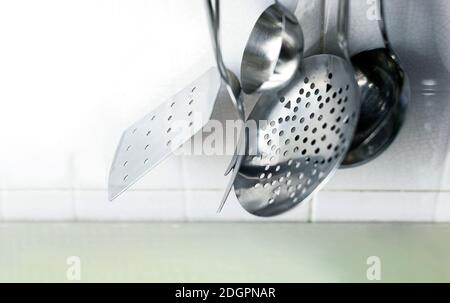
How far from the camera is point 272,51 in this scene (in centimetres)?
66

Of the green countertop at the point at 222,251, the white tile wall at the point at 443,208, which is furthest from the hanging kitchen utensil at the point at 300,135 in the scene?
the white tile wall at the point at 443,208

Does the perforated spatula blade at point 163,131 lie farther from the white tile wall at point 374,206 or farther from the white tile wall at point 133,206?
the white tile wall at point 374,206

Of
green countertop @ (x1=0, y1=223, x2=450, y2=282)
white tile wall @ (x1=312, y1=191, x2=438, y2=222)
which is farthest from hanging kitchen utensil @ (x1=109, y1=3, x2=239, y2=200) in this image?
white tile wall @ (x1=312, y1=191, x2=438, y2=222)

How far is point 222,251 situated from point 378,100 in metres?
0.27

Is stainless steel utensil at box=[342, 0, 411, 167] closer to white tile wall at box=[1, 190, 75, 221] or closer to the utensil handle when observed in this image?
the utensil handle

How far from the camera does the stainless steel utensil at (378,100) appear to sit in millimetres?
674

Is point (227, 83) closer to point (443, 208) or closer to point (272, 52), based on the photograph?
point (272, 52)

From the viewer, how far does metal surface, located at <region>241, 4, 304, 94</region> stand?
0.65 metres

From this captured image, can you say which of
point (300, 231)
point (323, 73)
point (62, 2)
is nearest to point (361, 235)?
point (300, 231)

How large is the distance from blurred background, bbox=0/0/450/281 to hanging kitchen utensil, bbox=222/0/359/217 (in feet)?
0.15

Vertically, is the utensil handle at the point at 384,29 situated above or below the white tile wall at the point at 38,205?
above

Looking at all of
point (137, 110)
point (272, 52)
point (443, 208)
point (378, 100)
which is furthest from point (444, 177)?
point (137, 110)

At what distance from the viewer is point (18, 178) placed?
775 millimetres

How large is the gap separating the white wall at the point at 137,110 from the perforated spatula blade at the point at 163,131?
21 millimetres
